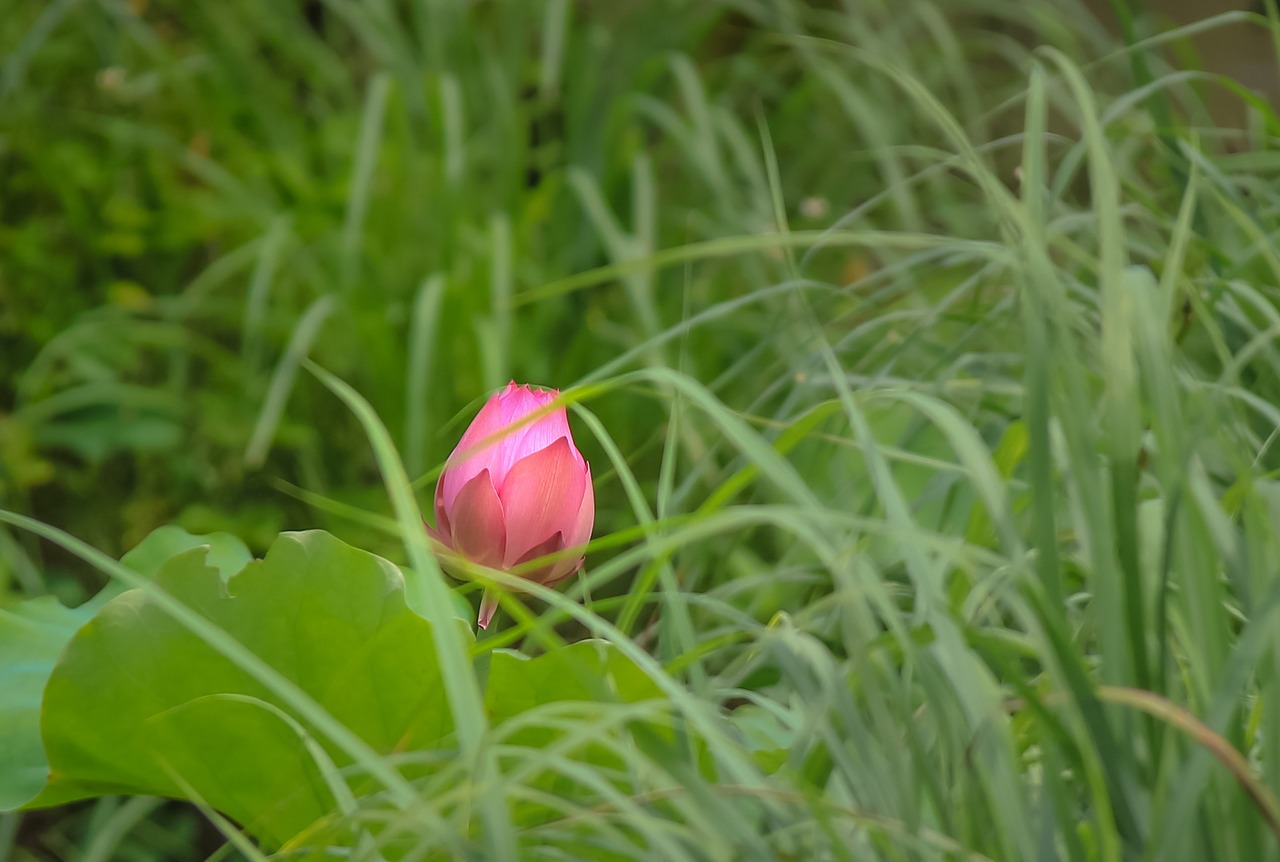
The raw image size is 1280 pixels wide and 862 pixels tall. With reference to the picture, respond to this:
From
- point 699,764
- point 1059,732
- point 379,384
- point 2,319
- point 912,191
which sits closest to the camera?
point 1059,732

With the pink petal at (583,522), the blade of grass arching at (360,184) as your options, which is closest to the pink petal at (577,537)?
the pink petal at (583,522)

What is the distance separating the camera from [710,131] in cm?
145

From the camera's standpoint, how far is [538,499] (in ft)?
1.48

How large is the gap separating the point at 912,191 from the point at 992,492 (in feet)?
4.58

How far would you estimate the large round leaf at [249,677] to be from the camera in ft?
1.51

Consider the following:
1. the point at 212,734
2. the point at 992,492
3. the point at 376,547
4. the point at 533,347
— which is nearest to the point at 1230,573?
the point at 992,492

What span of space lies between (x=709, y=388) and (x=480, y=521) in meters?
0.22

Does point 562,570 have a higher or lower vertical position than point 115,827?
higher

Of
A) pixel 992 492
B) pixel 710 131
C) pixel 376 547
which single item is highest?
pixel 992 492

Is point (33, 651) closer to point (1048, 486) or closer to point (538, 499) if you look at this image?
point (538, 499)

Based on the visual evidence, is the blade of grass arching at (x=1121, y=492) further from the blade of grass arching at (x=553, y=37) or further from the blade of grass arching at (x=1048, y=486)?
the blade of grass arching at (x=553, y=37)

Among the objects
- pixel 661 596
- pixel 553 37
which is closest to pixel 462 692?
pixel 661 596

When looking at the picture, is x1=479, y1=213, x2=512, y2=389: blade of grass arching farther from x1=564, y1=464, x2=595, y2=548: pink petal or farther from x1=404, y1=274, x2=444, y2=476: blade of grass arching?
x1=564, y1=464, x2=595, y2=548: pink petal

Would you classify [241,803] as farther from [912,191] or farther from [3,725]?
[912,191]
